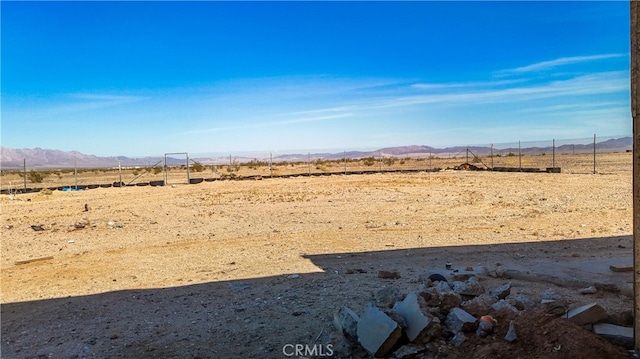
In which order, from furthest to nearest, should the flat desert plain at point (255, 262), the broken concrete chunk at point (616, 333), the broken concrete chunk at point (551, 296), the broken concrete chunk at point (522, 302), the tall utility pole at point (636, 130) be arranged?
the flat desert plain at point (255, 262) < the broken concrete chunk at point (551, 296) < the broken concrete chunk at point (522, 302) < the broken concrete chunk at point (616, 333) < the tall utility pole at point (636, 130)

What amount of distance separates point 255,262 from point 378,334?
203 inches

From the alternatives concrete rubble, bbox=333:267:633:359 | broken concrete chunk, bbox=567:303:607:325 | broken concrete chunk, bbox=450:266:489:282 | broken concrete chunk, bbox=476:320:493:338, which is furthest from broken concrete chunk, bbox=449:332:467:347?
broken concrete chunk, bbox=450:266:489:282

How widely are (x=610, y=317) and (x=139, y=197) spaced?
2166cm

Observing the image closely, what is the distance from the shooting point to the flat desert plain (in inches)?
210

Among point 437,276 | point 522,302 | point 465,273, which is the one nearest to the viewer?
point 522,302

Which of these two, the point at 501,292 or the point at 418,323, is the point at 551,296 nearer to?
the point at 501,292

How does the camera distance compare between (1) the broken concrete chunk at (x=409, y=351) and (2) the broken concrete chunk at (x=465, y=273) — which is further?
(2) the broken concrete chunk at (x=465, y=273)

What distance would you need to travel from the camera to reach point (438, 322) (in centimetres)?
445

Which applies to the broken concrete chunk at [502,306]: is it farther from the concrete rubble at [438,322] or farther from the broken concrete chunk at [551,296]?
the broken concrete chunk at [551,296]

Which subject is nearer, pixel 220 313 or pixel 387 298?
pixel 387 298

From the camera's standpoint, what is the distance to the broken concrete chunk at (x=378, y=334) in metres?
4.25

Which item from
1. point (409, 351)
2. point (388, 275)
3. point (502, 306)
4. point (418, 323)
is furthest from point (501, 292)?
point (388, 275)

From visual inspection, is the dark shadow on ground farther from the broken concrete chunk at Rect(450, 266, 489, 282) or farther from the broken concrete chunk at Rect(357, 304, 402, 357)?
the broken concrete chunk at Rect(357, 304, 402, 357)

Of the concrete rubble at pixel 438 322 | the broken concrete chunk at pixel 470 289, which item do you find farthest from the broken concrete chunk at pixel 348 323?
the broken concrete chunk at pixel 470 289
